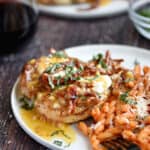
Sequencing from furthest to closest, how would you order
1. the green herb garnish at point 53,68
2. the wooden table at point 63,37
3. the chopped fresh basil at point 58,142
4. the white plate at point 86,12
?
the white plate at point 86,12 < the wooden table at point 63,37 < the green herb garnish at point 53,68 < the chopped fresh basil at point 58,142

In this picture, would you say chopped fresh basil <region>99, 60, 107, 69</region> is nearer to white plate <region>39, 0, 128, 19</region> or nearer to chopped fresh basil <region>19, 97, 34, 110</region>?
chopped fresh basil <region>19, 97, 34, 110</region>

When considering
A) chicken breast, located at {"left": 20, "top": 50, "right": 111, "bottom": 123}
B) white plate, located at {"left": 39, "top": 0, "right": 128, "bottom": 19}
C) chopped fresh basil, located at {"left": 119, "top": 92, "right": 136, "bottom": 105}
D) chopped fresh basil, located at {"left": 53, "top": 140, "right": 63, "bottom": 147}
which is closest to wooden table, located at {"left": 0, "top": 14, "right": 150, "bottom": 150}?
white plate, located at {"left": 39, "top": 0, "right": 128, "bottom": 19}

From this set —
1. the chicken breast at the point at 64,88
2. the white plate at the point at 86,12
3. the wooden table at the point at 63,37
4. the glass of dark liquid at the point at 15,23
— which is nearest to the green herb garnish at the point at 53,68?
the chicken breast at the point at 64,88

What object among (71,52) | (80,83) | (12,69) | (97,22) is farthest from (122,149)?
(97,22)

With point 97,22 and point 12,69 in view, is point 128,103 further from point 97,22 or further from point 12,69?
point 97,22

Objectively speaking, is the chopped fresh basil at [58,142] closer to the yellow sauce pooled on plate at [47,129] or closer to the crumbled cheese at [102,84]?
the yellow sauce pooled on plate at [47,129]

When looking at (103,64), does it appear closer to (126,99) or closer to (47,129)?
(126,99)
